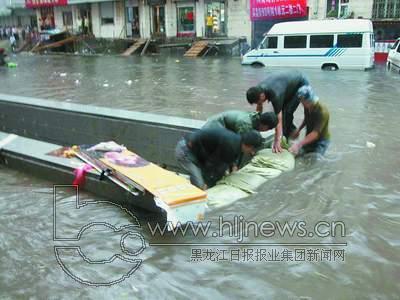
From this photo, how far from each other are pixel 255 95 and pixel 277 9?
2085 cm

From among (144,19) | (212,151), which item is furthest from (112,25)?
(212,151)

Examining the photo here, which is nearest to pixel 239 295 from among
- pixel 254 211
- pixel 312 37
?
pixel 254 211

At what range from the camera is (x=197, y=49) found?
27.2m

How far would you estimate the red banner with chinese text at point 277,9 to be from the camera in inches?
938

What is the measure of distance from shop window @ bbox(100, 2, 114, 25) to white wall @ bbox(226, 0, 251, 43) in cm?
1119

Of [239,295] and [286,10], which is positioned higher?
[286,10]

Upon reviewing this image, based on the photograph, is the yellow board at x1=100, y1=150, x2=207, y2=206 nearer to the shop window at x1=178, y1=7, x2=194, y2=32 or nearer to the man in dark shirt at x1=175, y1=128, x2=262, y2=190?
the man in dark shirt at x1=175, y1=128, x2=262, y2=190

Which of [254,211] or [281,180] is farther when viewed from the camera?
[281,180]

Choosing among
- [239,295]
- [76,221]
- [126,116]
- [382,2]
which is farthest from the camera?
[382,2]

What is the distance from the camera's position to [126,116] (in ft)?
22.5

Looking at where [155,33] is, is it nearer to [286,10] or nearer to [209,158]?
[286,10]

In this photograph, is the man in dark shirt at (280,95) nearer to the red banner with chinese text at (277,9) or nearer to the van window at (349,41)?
the van window at (349,41)

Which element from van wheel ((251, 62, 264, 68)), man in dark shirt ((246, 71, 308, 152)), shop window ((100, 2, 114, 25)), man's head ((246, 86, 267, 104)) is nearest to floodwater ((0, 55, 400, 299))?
man in dark shirt ((246, 71, 308, 152))

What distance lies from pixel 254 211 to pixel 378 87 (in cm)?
1074
